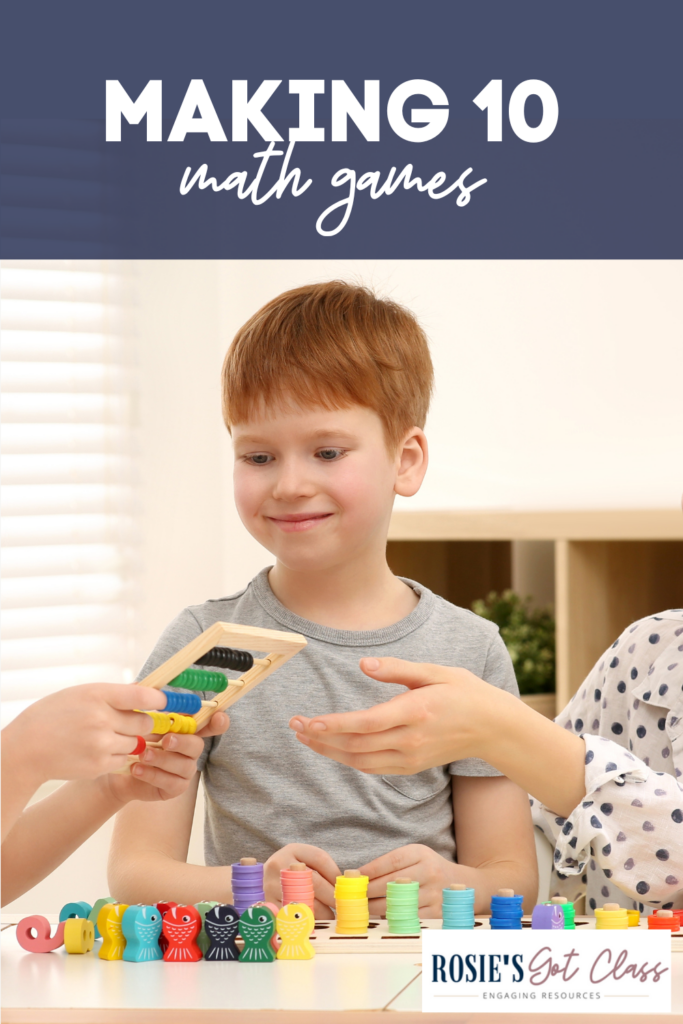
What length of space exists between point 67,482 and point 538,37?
1118 millimetres

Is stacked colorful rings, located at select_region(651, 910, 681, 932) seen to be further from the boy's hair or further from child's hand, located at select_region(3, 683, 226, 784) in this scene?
the boy's hair

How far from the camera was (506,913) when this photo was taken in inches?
29.0

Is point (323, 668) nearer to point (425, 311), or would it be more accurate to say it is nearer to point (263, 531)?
point (263, 531)

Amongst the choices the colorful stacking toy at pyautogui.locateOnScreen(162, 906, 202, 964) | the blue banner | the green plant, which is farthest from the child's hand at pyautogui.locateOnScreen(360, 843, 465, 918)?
the blue banner

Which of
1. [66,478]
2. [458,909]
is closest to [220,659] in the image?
[458,909]

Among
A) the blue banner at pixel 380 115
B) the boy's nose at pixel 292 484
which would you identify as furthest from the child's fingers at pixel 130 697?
the blue banner at pixel 380 115

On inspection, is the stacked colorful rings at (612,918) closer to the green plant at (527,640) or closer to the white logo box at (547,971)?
the white logo box at (547,971)

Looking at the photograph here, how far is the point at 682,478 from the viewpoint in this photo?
185 centimetres

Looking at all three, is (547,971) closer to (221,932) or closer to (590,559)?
(221,932)

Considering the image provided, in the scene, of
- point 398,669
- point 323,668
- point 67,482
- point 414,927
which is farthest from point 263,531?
point 67,482

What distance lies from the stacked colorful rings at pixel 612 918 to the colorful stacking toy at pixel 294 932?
20 cm

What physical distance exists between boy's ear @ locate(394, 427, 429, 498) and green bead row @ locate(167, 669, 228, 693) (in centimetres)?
36

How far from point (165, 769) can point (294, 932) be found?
16 centimetres

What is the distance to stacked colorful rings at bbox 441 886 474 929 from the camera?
29.2 inches
